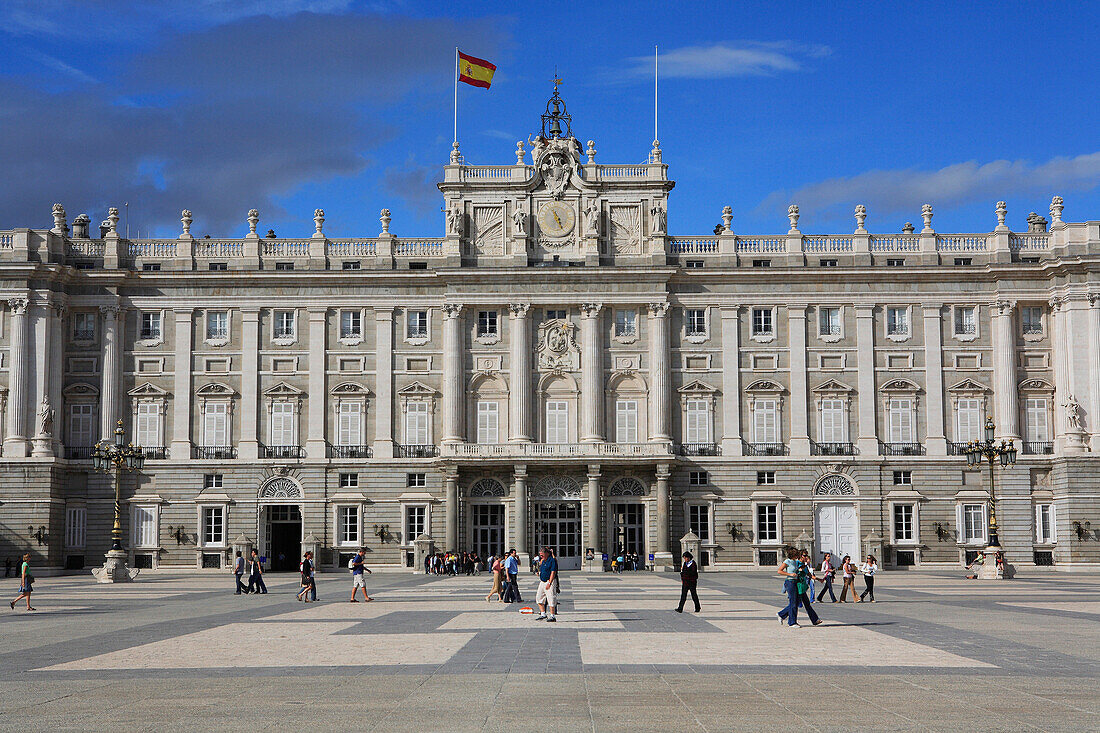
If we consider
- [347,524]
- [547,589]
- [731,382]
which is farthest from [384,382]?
[547,589]

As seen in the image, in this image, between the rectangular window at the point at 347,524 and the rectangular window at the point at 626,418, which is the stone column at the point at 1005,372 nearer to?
the rectangular window at the point at 626,418

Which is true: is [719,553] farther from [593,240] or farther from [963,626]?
[963,626]

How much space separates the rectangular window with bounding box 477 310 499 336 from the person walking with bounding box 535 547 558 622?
38.5 meters

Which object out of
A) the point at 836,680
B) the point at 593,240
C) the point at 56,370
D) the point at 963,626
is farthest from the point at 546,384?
the point at 836,680

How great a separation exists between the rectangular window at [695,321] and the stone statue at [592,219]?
692 cm

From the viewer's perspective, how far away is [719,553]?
6719cm

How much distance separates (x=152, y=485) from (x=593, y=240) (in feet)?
93.0

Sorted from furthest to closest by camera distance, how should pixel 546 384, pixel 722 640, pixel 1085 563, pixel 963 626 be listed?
pixel 546 384 < pixel 1085 563 < pixel 963 626 < pixel 722 640

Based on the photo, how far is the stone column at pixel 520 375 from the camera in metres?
67.9

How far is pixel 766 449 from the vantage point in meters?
68.2

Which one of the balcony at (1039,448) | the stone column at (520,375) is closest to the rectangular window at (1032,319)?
the balcony at (1039,448)

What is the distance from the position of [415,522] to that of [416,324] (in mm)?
11255

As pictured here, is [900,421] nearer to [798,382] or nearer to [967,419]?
[967,419]

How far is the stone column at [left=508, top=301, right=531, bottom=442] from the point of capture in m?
67.9
